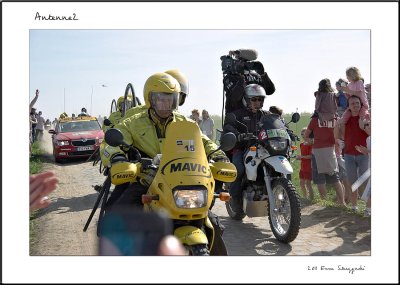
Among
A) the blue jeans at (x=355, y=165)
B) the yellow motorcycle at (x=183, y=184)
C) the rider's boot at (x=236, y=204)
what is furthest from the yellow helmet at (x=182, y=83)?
the yellow motorcycle at (x=183, y=184)

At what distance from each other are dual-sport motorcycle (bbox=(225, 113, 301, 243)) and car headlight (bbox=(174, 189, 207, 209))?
2484mm

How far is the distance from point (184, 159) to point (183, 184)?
9.6 inches

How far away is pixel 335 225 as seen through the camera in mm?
7594

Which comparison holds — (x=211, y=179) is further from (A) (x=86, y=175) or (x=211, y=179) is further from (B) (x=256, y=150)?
(A) (x=86, y=175)

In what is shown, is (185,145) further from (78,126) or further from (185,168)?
(78,126)

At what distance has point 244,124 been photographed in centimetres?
762

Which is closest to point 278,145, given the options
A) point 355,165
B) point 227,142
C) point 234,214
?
point 234,214

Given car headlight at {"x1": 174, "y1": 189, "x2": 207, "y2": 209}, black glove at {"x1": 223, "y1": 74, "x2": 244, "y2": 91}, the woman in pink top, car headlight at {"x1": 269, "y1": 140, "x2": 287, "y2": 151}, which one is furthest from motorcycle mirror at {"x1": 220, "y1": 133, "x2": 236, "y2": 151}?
the woman in pink top

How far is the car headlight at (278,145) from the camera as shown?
22.7 feet

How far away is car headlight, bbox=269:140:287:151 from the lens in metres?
6.92

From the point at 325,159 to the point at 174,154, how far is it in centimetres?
548

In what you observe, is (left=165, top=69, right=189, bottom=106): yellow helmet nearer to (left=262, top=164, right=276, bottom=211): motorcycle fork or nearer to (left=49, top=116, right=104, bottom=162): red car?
(left=262, top=164, right=276, bottom=211): motorcycle fork

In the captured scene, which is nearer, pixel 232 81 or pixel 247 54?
pixel 232 81

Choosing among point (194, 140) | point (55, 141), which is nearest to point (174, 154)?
point (194, 140)
